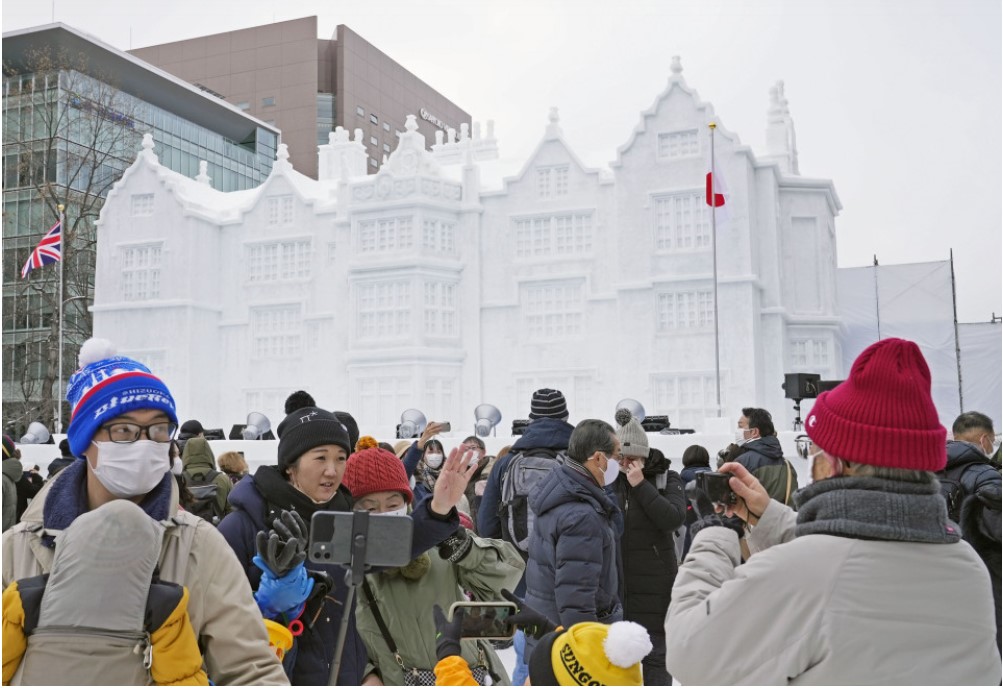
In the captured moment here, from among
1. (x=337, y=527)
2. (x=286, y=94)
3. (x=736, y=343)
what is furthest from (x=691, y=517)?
(x=286, y=94)

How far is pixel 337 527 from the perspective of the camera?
8.05 feet

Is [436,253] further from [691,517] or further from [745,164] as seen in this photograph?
[691,517]

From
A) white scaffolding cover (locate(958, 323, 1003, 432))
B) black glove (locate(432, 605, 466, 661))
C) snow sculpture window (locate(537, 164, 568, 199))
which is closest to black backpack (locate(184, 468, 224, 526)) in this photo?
black glove (locate(432, 605, 466, 661))

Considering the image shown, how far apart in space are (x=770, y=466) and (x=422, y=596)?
3.00 metres

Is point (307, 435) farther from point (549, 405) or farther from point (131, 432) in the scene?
point (549, 405)

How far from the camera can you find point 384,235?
103 feet

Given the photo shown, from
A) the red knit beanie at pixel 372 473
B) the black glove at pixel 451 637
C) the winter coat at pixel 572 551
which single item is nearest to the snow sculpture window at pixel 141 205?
the winter coat at pixel 572 551

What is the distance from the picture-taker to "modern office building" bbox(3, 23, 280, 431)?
130 feet

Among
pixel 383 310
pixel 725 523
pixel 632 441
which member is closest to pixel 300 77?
pixel 383 310

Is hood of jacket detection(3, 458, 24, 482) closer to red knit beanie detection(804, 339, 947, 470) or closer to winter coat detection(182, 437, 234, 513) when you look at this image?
winter coat detection(182, 437, 234, 513)

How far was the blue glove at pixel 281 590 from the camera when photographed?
9.43 feet

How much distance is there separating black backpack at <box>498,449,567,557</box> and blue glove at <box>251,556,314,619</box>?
3064 mm

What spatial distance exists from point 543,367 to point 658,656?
943 inches

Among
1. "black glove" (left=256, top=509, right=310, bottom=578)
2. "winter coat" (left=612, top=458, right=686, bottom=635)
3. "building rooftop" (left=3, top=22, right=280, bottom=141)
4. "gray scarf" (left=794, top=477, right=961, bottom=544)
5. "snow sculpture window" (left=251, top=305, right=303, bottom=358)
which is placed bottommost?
"winter coat" (left=612, top=458, right=686, bottom=635)
